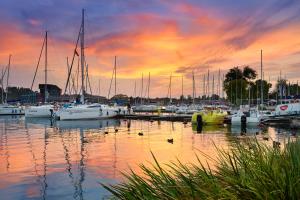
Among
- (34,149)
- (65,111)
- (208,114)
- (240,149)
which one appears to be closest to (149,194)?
(240,149)

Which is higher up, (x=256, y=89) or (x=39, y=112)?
(x=256, y=89)

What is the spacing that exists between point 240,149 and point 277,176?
1.69 meters

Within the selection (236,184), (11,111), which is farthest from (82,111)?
(236,184)

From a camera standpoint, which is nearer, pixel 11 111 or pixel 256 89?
pixel 11 111

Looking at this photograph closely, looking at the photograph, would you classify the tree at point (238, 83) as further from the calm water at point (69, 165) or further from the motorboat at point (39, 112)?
the calm water at point (69, 165)

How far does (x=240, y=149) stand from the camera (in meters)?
7.23

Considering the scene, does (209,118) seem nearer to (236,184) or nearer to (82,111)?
(82,111)

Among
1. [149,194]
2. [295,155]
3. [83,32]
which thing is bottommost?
[149,194]

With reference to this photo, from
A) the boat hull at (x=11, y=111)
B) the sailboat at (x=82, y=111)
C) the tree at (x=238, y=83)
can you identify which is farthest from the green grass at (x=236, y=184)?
the boat hull at (x=11, y=111)

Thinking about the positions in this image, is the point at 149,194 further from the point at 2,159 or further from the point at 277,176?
the point at 2,159

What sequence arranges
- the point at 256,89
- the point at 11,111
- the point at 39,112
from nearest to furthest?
the point at 39,112 → the point at 11,111 → the point at 256,89

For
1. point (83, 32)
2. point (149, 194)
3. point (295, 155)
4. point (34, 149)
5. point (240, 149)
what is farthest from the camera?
point (83, 32)

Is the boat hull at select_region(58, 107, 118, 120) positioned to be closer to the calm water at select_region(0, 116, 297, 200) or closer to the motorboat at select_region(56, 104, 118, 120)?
the motorboat at select_region(56, 104, 118, 120)

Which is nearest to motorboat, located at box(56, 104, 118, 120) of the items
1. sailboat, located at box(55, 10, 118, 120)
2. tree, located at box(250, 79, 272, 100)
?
sailboat, located at box(55, 10, 118, 120)
